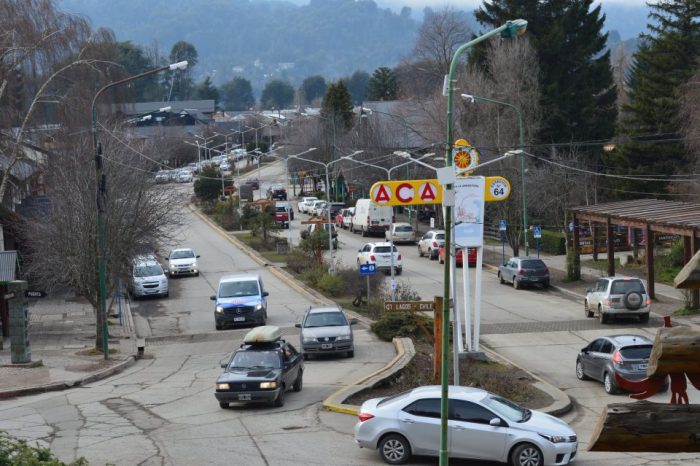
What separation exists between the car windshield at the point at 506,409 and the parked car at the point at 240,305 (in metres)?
19.5

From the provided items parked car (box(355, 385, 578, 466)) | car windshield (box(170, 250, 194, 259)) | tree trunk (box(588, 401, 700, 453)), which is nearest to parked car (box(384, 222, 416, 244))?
car windshield (box(170, 250, 194, 259))

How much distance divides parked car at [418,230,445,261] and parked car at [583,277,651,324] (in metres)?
20.1

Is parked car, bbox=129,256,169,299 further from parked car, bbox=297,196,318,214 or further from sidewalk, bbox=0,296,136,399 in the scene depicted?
parked car, bbox=297,196,318,214

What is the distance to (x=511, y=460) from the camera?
16.1 m

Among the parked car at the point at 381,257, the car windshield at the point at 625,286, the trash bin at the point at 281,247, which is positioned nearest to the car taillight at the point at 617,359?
the car windshield at the point at 625,286

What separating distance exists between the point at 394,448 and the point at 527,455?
2147mm

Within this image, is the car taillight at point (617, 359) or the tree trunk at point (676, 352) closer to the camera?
the tree trunk at point (676, 352)

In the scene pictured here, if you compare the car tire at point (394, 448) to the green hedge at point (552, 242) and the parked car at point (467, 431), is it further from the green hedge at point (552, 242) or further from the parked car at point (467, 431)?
the green hedge at point (552, 242)

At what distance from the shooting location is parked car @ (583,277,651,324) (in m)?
33.5

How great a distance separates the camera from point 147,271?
151 feet

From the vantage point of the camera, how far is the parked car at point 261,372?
2112cm

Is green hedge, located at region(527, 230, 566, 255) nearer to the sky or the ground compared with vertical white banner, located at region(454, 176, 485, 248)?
nearer to the ground

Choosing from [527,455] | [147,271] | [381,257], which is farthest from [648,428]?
[381,257]

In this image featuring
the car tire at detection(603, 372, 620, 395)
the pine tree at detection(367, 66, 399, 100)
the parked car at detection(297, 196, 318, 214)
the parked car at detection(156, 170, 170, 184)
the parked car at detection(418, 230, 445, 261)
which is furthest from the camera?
the pine tree at detection(367, 66, 399, 100)
